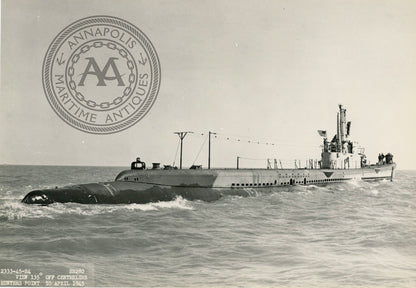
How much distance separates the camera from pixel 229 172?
24422 millimetres

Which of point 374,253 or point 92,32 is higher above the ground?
point 92,32

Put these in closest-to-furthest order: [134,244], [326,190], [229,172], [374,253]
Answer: [374,253] < [134,244] < [229,172] < [326,190]

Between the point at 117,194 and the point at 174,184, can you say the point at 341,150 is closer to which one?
the point at 174,184

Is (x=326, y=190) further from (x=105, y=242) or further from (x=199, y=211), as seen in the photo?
(x=105, y=242)

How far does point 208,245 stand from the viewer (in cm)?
1150

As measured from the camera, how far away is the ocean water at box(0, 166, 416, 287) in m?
9.03

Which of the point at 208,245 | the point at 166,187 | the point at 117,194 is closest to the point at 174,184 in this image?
the point at 166,187

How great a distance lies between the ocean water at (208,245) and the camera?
29.6 feet

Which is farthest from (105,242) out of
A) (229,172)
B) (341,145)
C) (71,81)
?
(341,145)

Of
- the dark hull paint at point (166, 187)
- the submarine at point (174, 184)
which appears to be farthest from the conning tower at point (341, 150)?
the dark hull paint at point (166, 187)

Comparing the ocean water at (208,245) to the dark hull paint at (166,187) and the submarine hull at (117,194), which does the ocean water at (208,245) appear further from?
the dark hull paint at (166,187)

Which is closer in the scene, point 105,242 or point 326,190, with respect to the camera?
point 105,242

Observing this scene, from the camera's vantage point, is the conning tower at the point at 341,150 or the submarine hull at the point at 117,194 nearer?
the submarine hull at the point at 117,194

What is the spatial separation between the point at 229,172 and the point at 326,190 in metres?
9.59
